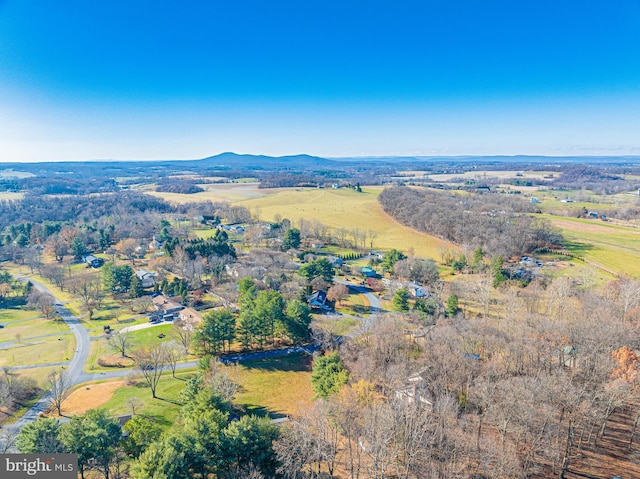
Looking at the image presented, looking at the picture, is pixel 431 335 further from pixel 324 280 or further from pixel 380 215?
pixel 380 215

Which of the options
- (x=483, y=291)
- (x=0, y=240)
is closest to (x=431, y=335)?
(x=483, y=291)

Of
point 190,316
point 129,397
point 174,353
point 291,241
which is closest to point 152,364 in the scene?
point 129,397

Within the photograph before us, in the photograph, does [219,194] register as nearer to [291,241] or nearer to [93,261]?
[93,261]

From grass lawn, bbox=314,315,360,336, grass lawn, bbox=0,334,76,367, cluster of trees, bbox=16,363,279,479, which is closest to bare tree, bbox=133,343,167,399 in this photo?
cluster of trees, bbox=16,363,279,479

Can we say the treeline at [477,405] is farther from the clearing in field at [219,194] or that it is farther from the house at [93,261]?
the clearing in field at [219,194]

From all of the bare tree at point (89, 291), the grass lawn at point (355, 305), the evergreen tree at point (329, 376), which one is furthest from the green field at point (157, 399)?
the grass lawn at point (355, 305)

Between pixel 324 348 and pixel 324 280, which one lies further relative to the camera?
pixel 324 280
